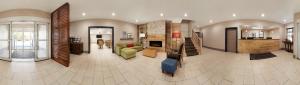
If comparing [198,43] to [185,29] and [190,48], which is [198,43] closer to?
[190,48]

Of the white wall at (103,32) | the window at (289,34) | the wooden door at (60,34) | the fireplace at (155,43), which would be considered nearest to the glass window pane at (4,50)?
the wooden door at (60,34)

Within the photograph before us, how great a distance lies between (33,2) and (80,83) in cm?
382

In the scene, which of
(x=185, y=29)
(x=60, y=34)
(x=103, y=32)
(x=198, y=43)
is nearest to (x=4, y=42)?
(x=60, y=34)

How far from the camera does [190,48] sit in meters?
8.50

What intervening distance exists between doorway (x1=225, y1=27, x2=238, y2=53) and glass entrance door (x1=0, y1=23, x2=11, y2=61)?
11.7m

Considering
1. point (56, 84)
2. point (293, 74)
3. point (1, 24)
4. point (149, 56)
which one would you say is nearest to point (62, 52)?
point (56, 84)

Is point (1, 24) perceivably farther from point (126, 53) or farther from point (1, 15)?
point (126, 53)

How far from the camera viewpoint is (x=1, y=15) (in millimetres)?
6031

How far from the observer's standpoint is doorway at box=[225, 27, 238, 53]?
899cm

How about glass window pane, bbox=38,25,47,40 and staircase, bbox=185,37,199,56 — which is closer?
glass window pane, bbox=38,25,47,40

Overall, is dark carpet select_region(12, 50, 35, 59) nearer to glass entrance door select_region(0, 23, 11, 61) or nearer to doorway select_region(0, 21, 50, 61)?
doorway select_region(0, 21, 50, 61)

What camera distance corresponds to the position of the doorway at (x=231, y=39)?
29.5ft

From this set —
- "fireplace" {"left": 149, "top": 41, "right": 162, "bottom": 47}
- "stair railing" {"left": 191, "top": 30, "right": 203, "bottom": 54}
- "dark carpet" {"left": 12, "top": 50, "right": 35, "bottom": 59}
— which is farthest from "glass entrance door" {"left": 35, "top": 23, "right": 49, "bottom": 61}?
"stair railing" {"left": 191, "top": 30, "right": 203, "bottom": 54}

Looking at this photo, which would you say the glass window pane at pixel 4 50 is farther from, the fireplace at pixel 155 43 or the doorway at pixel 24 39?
the fireplace at pixel 155 43
